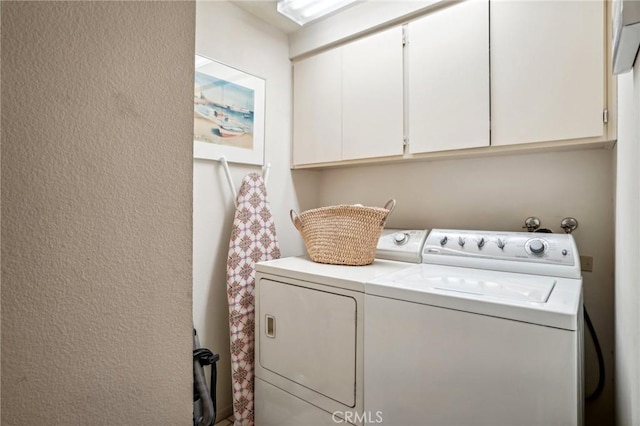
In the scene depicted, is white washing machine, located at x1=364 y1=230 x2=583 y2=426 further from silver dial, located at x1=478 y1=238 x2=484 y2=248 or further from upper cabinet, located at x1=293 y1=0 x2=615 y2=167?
upper cabinet, located at x1=293 y1=0 x2=615 y2=167

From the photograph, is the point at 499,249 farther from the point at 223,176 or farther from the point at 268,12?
the point at 268,12

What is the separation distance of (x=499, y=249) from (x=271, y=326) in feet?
3.90

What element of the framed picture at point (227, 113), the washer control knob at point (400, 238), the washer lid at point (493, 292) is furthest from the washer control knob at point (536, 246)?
the framed picture at point (227, 113)

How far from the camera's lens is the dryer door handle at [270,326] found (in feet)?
5.55

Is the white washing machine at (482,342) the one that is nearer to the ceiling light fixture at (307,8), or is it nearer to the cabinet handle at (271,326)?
the cabinet handle at (271,326)

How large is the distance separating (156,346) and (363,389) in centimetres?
102

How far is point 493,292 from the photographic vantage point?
1.17 metres

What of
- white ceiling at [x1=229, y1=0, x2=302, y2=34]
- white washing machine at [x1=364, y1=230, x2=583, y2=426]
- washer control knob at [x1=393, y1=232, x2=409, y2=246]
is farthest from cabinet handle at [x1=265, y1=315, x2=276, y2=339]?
white ceiling at [x1=229, y1=0, x2=302, y2=34]

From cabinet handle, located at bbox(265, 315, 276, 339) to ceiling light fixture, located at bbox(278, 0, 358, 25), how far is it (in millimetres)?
1786

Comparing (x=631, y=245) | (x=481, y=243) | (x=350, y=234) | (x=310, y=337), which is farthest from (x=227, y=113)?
(x=631, y=245)

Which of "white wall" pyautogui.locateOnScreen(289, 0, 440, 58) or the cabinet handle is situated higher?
"white wall" pyautogui.locateOnScreen(289, 0, 440, 58)

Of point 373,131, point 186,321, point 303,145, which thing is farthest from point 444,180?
point 186,321

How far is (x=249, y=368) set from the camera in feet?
6.22

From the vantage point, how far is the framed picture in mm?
1914
